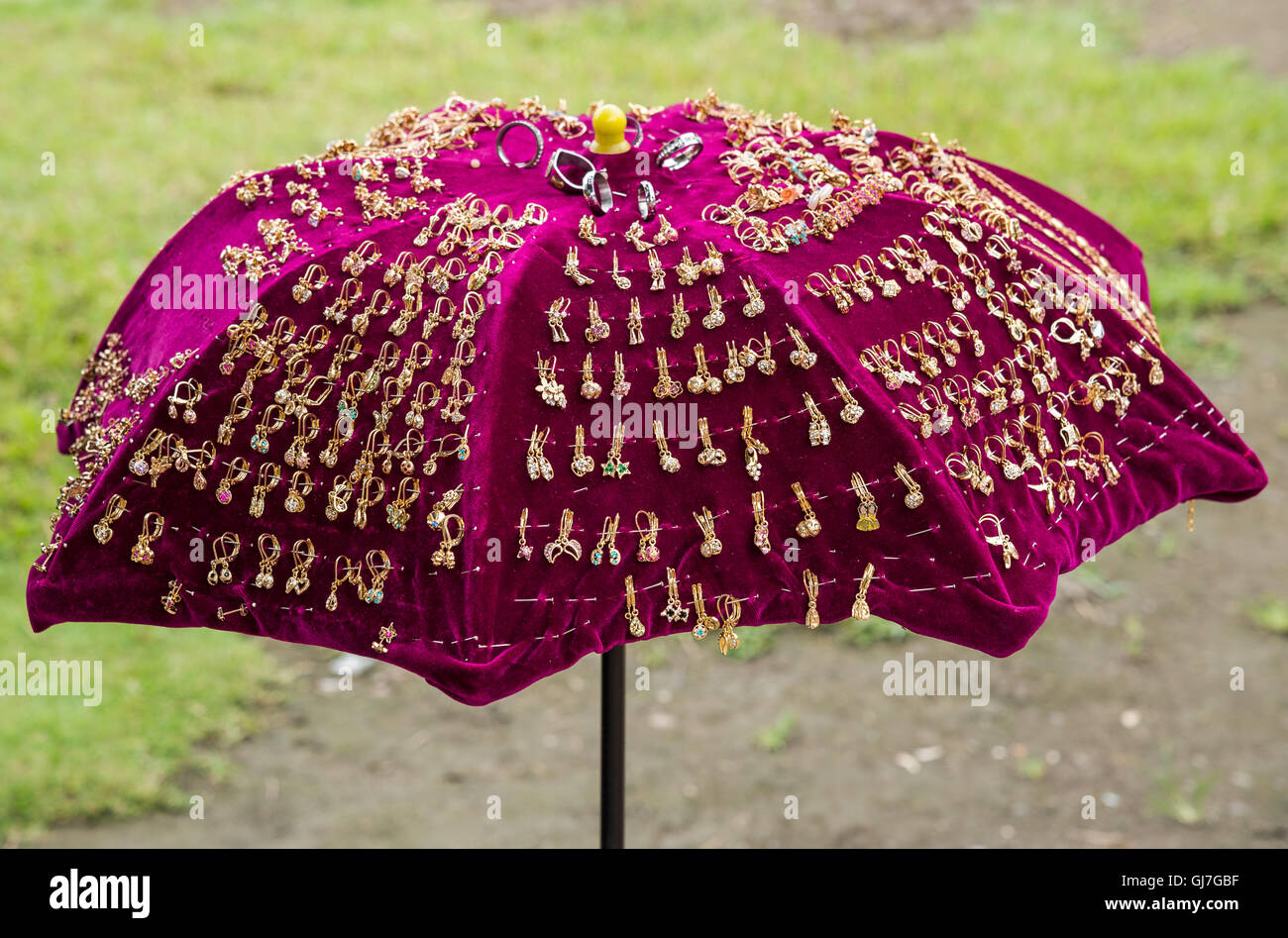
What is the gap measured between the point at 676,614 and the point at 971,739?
2058 mm

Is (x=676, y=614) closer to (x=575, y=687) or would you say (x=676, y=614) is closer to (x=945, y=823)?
(x=945, y=823)

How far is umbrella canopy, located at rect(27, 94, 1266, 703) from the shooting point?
1.18 metres

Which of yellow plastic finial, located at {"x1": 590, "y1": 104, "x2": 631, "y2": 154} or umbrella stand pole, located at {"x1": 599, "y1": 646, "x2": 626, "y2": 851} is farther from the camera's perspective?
umbrella stand pole, located at {"x1": 599, "y1": 646, "x2": 626, "y2": 851}

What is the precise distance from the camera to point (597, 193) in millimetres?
1335

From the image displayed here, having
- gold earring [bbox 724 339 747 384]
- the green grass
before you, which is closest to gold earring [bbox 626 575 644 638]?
gold earring [bbox 724 339 747 384]

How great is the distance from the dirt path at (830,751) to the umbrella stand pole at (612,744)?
109cm

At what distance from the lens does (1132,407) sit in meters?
1.40

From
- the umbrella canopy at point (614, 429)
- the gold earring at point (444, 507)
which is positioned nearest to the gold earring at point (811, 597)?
the umbrella canopy at point (614, 429)

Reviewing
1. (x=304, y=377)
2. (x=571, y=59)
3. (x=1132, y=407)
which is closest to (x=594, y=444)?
(x=304, y=377)

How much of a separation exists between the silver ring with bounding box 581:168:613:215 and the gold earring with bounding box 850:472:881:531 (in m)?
0.38

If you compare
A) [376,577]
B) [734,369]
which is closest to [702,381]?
[734,369]

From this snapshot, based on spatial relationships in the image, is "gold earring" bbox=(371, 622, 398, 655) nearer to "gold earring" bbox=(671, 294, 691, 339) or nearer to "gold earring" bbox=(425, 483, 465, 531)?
"gold earring" bbox=(425, 483, 465, 531)

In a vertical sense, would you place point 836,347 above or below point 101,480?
above

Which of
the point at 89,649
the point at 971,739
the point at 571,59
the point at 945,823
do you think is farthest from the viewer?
the point at 571,59
